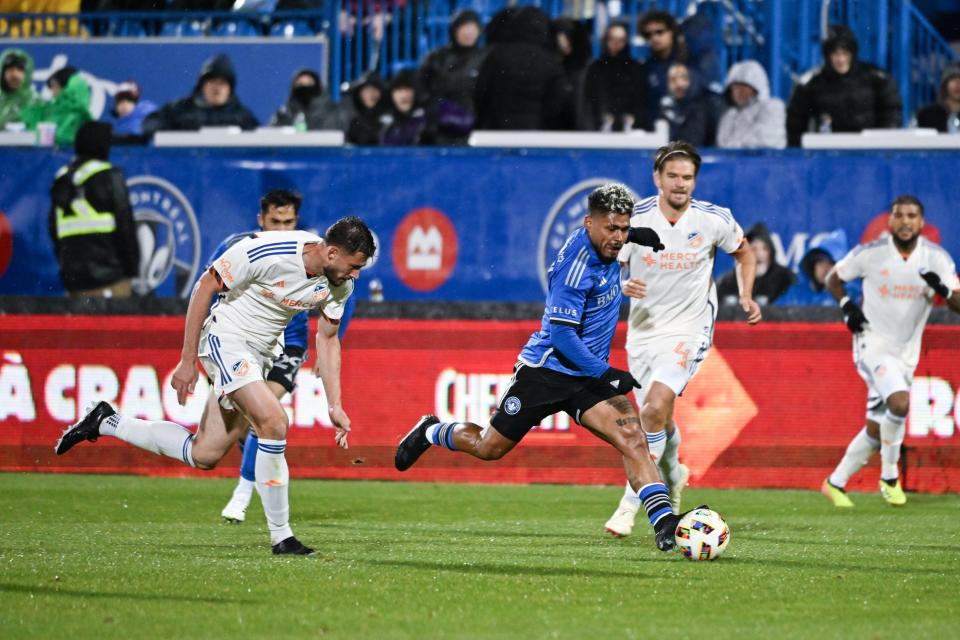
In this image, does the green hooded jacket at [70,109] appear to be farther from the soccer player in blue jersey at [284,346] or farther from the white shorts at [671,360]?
the white shorts at [671,360]

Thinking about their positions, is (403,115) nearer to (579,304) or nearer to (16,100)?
(16,100)

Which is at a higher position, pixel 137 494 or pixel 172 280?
pixel 172 280

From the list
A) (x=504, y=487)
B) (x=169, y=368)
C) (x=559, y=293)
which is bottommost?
(x=504, y=487)

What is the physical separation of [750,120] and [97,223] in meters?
6.52

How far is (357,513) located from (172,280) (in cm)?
517

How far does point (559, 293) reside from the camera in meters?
9.09

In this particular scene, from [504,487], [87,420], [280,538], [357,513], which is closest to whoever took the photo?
[280,538]

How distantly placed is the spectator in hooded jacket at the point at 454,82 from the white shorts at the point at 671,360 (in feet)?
20.7

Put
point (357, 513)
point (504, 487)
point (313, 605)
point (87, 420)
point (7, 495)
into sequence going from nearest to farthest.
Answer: point (313, 605) → point (87, 420) → point (357, 513) → point (7, 495) → point (504, 487)

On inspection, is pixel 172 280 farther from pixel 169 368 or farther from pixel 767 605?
pixel 767 605

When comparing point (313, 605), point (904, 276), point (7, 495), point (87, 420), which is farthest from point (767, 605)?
point (7, 495)

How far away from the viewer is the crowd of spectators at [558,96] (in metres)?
16.5

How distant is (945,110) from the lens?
16812 mm

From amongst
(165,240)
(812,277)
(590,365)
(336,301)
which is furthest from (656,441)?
(165,240)
